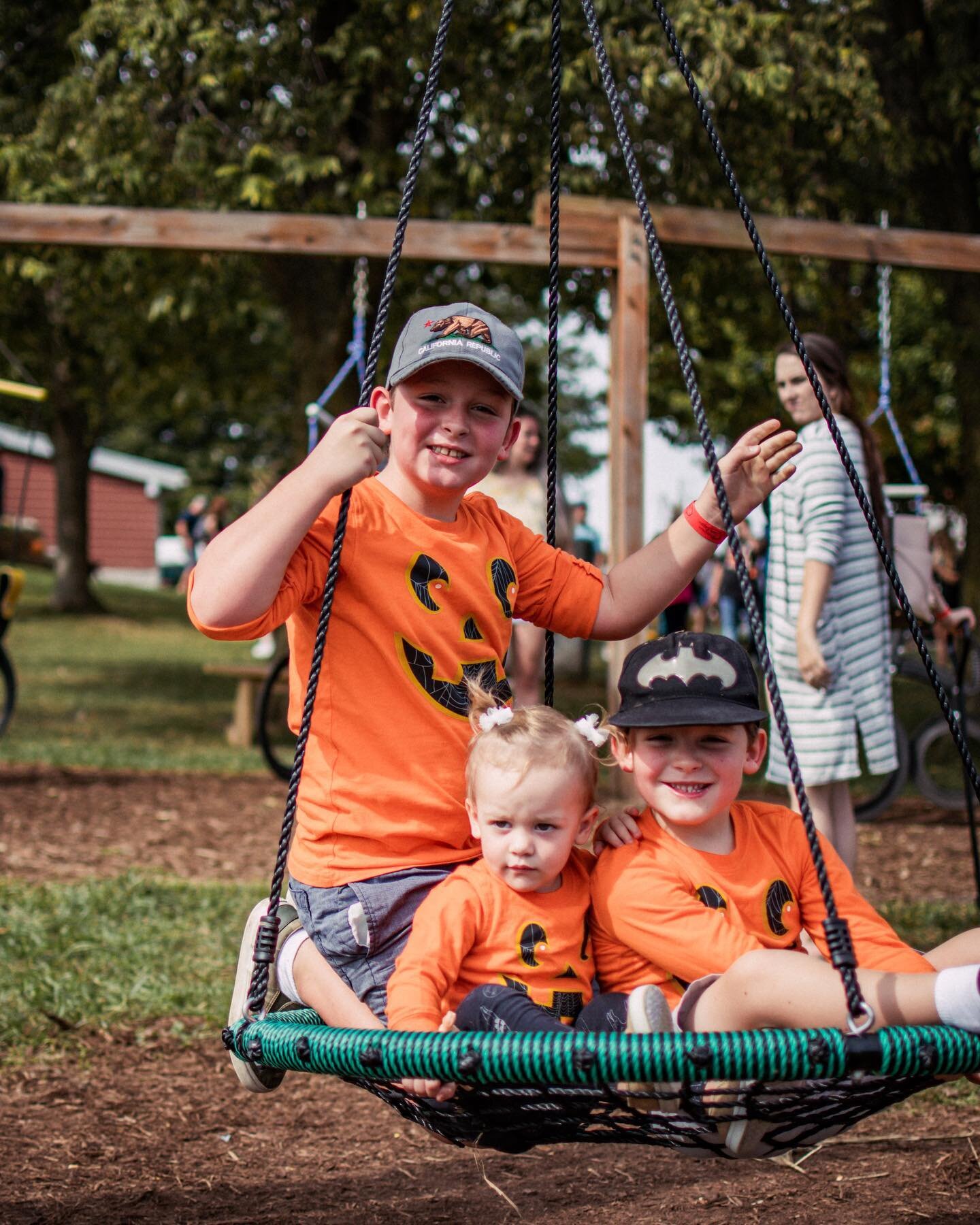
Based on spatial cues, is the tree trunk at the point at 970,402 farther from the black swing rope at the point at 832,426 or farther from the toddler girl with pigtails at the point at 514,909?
the toddler girl with pigtails at the point at 514,909

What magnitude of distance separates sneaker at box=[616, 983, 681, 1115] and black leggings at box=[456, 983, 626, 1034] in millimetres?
31

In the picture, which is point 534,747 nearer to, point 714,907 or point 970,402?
point 714,907

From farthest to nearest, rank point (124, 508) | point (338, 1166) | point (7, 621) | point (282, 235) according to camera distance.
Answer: point (124, 508), point (7, 621), point (282, 235), point (338, 1166)

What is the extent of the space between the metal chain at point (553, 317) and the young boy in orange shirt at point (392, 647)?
27 centimetres

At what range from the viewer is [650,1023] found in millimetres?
1961

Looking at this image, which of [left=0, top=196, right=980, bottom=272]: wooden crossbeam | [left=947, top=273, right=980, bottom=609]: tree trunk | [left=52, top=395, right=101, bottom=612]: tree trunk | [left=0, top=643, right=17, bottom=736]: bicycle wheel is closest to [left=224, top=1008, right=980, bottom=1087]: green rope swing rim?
[left=0, top=196, right=980, bottom=272]: wooden crossbeam

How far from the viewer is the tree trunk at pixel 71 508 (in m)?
20.0

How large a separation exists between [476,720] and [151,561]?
4347 centimetres

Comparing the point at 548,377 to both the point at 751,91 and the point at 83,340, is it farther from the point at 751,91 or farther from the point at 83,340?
the point at 83,340

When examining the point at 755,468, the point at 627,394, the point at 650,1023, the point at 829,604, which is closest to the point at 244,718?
the point at 627,394

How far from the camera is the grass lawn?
8.58 m

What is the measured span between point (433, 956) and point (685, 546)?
0.90 meters

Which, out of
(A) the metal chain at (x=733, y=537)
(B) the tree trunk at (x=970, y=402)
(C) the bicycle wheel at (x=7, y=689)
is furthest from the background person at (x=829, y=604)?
(B) the tree trunk at (x=970, y=402)

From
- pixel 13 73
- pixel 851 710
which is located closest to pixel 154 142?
pixel 13 73
